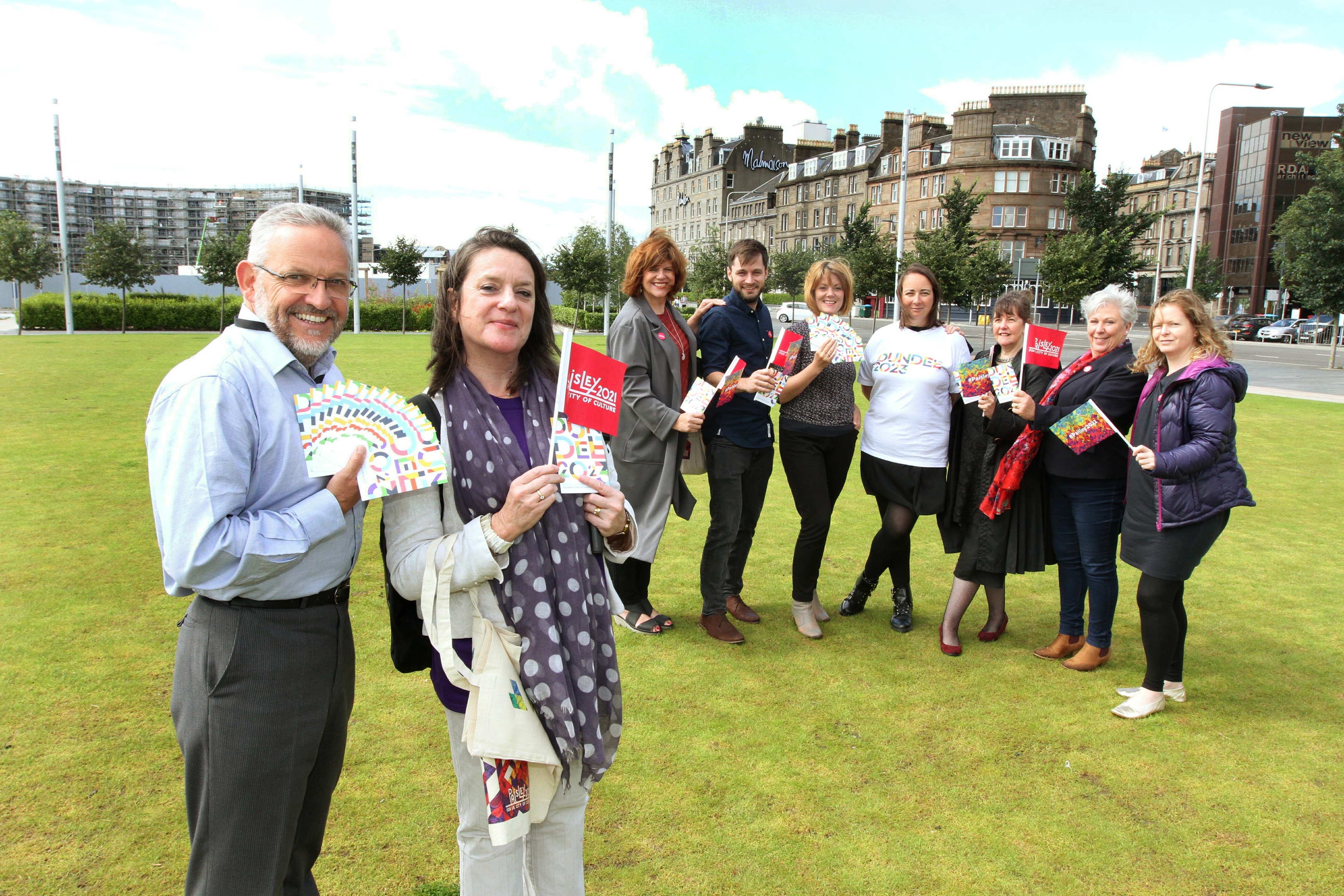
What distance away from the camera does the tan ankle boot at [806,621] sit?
15.7 feet

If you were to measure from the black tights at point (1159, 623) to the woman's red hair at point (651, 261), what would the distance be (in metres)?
2.80

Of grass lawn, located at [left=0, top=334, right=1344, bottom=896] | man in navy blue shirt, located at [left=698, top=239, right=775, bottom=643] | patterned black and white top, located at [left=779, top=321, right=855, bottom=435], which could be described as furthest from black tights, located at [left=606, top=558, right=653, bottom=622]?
patterned black and white top, located at [left=779, top=321, right=855, bottom=435]

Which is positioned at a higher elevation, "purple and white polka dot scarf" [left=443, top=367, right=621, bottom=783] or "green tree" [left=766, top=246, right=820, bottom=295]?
"green tree" [left=766, top=246, right=820, bottom=295]

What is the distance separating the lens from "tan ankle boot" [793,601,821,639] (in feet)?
15.7

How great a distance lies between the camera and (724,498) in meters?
4.72

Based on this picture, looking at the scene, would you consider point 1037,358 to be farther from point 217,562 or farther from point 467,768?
point 217,562

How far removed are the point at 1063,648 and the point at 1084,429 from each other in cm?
130

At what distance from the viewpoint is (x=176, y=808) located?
3.01 meters

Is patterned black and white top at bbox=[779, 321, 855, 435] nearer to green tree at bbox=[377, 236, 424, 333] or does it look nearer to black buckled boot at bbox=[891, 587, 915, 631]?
black buckled boot at bbox=[891, 587, 915, 631]


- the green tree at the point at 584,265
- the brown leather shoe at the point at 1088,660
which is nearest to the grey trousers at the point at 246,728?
the brown leather shoe at the point at 1088,660

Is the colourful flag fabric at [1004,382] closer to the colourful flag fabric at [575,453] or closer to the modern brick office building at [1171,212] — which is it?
the colourful flag fabric at [575,453]

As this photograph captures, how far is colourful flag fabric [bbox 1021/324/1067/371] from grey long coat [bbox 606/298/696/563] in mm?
1916

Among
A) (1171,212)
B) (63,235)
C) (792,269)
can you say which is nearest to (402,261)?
(63,235)

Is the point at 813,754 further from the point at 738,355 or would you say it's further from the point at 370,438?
the point at 370,438
